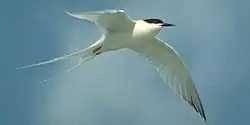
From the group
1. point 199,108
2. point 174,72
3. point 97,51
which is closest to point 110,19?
point 97,51

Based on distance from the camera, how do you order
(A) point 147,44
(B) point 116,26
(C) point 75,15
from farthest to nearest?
(A) point 147,44
(B) point 116,26
(C) point 75,15

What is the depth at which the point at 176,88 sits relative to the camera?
12234 mm

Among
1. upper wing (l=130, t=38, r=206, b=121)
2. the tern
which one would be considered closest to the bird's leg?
the tern

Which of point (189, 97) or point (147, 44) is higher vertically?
point (147, 44)

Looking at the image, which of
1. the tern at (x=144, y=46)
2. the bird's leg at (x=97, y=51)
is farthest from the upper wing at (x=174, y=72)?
the bird's leg at (x=97, y=51)

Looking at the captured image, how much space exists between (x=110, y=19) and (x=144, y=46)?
120 centimetres

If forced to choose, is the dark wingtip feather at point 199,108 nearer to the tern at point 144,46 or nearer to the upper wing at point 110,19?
the tern at point 144,46

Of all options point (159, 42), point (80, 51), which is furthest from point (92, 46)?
point (159, 42)

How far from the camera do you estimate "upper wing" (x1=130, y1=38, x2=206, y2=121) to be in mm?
12180

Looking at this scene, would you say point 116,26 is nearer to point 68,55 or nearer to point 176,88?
point 68,55

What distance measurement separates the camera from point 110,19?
429 inches

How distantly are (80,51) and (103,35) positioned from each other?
0.41 meters

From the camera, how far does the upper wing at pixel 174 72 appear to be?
1218 cm

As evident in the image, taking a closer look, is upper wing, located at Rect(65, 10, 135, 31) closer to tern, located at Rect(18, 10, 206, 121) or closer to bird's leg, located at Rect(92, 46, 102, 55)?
tern, located at Rect(18, 10, 206, 121)
